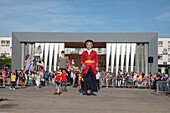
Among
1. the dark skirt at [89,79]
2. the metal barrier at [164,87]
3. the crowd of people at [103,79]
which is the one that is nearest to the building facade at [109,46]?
the crowd of people at [103,79]

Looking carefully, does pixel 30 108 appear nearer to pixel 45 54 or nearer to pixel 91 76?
pixel 91 76

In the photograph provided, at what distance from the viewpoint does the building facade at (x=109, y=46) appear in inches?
1459

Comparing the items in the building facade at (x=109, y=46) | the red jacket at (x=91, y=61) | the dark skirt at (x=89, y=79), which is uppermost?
the building facade at (x=109, y=46)

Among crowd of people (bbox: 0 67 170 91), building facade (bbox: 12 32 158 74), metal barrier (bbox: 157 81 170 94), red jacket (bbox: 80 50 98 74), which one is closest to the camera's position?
red jacket (bbox: 80 50 98 74)

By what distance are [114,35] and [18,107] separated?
2787 centimetres

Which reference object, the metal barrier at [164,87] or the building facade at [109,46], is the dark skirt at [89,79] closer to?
the metal barrier at [164,87]

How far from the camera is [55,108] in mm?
10227

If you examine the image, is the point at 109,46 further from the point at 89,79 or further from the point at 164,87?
the point at 89,79

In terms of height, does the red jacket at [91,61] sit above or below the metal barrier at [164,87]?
above

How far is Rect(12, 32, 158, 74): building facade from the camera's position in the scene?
37062 mm

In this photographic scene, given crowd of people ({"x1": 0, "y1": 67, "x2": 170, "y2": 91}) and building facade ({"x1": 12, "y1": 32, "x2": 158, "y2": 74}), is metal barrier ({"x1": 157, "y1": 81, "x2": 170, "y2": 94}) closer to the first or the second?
crowd of people ({"x1": 0, "y1": 67, "x2": 170, "y2": 91})

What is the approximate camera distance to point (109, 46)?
3878cm

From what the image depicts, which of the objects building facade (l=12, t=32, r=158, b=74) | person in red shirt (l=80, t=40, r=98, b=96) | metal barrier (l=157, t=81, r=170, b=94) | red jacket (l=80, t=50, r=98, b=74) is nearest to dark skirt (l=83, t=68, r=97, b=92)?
person in red shirt (l=80, t=40, r=98, b=96)

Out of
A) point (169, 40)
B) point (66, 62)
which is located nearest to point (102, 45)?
point (66, 62)
